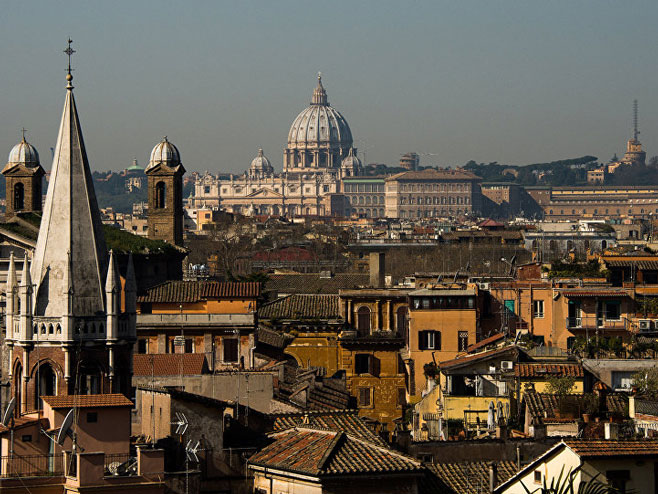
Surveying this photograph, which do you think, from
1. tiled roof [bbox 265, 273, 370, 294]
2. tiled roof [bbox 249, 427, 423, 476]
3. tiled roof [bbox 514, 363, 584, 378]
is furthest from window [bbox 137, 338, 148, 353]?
tiled roof [bbox 249, 427, 423, 476]

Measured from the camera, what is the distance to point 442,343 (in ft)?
104

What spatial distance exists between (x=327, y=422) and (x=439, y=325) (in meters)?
14.4

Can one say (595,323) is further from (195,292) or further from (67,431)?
(67,431)

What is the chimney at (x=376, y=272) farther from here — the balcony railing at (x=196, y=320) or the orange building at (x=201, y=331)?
the balcony railing at (x=196, y=320)

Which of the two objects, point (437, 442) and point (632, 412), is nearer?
point (437, 442)

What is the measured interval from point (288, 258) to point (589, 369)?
188ft

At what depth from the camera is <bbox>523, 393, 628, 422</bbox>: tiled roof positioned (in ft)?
62.3

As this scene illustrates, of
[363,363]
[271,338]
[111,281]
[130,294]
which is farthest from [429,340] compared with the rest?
[111,281]

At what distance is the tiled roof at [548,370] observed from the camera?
843 inches

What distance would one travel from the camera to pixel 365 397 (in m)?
32.1

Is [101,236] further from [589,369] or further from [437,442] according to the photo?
[589,369]

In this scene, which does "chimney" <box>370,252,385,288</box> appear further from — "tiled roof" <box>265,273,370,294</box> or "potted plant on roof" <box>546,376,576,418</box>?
"potted plant on roof" <box>546,376,576,418</box>

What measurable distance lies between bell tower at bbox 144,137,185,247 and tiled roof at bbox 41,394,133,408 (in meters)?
42.5

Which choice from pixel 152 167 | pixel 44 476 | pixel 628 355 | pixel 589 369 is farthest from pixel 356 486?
pixel 152 167
